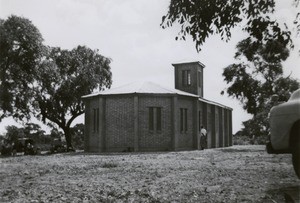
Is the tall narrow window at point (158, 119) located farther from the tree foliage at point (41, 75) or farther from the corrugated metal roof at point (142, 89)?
the tree foliage at point (41, 75)

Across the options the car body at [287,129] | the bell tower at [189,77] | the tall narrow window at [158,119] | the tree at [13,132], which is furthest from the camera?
the tree at [13,132]

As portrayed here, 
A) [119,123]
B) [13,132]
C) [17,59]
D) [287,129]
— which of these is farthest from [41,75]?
[287,129]

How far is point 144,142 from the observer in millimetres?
28703

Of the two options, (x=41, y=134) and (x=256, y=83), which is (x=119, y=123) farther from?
(x=41, y=134)

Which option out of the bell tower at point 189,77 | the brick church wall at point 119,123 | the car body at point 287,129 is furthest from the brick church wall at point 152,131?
the car body at point 287,129

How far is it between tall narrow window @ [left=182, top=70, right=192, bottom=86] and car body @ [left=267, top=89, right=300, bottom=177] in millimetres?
31007

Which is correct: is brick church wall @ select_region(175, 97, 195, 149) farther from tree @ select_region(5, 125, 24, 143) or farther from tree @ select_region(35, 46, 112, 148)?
tree @ select_region(5, 125, 24, 143)

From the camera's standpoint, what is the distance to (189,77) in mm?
38188

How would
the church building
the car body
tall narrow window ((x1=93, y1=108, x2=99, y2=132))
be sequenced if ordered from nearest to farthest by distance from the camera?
the car body
the church building
tall narrow window ((x1=93, y1=108, x2=99, y2=132))

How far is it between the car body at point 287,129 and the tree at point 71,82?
35520 millimetres

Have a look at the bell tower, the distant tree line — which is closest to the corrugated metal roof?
the bell tower

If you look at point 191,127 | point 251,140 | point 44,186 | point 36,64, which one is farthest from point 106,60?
point 44,186

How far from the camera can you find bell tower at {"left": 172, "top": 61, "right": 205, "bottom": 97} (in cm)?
3781

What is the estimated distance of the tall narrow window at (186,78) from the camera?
3809cm
